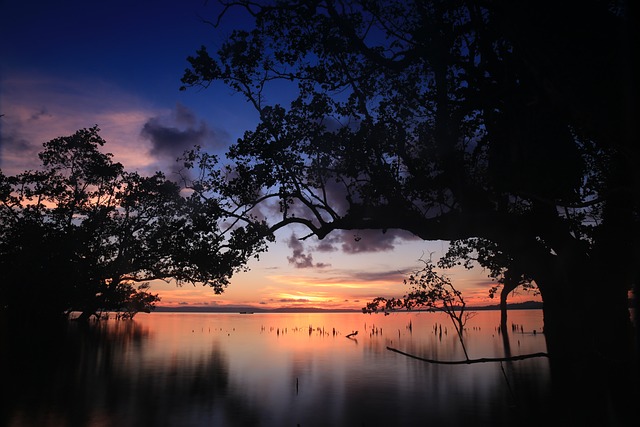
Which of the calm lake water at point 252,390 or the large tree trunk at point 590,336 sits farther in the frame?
the calm lake water at point 252,390

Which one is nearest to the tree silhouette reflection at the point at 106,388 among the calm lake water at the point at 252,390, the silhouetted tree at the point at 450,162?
the calm lake water at the point at 252,390

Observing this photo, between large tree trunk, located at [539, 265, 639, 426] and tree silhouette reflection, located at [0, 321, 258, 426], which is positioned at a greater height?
large tree trunk, located at [539, 265, 639, 426]

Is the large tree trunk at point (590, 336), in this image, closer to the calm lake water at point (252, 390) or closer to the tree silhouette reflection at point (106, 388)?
the calm lake water at point (252, 390)

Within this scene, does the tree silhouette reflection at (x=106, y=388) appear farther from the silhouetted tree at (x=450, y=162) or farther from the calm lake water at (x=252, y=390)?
the silhouetted tree at (x=450, y=162)

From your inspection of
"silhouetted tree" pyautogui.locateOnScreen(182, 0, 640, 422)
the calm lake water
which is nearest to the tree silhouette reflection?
the calm lake water

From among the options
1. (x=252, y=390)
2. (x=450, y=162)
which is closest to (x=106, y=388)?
(x=252, y=390)

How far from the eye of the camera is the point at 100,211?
4538 centimetres

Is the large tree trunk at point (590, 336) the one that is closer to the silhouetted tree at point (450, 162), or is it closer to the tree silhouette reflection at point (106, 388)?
the silhouetted tree at point (450, 162)

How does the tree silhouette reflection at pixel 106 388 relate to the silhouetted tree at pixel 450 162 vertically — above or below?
below

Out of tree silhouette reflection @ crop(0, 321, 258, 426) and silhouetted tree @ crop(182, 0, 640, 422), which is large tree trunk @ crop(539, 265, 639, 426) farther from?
tree silhouette reflection @ crop(0, 321, 258, 426)

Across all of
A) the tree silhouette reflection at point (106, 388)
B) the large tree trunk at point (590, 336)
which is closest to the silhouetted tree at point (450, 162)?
the large tree trunk at point (590, 336)

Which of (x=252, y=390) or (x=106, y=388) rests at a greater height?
(x=106, y=388)

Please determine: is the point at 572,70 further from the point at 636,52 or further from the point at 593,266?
the point at 593,266

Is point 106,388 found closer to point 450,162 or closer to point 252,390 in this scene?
point 252,390
